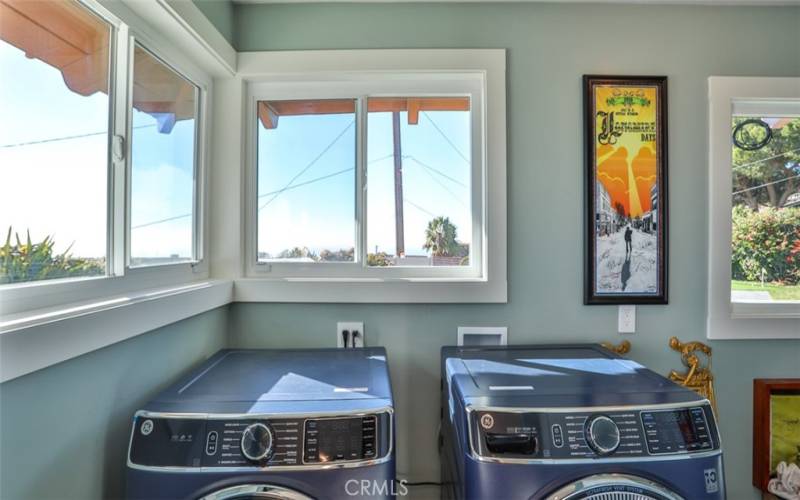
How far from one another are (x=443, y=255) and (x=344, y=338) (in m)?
0.52

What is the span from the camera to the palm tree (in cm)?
158

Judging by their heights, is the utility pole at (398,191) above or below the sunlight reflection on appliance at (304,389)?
above

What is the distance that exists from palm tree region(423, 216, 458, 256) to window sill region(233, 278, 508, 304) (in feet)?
0.48

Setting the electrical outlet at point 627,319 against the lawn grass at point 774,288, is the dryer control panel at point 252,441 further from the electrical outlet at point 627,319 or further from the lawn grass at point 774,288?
the lawn grass at point 774,288

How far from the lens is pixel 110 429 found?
94 centimetres

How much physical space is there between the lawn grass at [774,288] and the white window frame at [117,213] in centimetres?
220

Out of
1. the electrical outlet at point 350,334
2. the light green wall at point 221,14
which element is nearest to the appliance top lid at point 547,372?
the electrical outlet at point 350,334

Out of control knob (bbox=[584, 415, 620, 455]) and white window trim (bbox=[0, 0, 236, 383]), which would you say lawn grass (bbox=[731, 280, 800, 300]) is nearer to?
control knob (bbox=[584, 415, 620, 455])

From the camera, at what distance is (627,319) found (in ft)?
4.95

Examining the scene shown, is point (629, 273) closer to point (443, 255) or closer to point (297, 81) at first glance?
point (443, 255)

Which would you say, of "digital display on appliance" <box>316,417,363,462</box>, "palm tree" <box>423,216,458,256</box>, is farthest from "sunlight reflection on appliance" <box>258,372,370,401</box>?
"palm tree" <box>423,216,458,256</box>

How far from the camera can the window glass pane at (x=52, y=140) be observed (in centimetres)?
79

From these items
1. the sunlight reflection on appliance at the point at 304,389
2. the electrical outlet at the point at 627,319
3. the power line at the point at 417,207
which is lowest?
the sunlight reflection on appliance at the point at 304,389

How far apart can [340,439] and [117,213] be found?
840 mm
